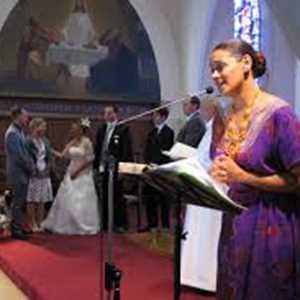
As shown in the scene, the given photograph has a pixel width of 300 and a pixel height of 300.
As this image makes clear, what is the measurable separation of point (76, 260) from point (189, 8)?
6989 mm

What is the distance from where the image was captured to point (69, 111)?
38.2 ft

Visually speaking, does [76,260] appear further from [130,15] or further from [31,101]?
[130,15]

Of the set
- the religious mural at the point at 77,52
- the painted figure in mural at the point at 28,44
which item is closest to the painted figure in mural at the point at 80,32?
the religious mural at the point at 77,52

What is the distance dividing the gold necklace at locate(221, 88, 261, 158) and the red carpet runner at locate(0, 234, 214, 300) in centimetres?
233

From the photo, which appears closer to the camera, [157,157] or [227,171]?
[227,171]

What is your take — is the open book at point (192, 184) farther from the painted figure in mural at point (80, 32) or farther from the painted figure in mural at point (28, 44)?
the painted figure in mural at point (80, 32)

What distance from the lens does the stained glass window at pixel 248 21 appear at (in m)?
10.5

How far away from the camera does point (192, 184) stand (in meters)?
2.17

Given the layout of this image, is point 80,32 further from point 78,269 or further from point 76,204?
point 78,269

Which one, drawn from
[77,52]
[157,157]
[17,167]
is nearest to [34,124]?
[17,167]

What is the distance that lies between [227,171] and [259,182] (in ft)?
0.39

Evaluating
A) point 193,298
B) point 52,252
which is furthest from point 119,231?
point 193,298

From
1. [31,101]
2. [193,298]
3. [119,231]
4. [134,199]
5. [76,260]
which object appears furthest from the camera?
[31,101]

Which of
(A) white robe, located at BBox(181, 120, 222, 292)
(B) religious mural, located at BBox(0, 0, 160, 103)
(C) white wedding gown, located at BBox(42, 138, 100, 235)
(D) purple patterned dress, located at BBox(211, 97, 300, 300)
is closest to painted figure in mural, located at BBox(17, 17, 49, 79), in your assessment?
(B) religious mural, located at BBox(0, 0, 160, 103)
